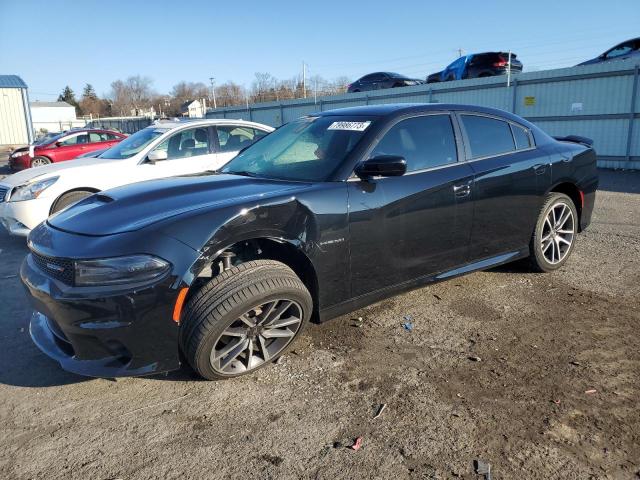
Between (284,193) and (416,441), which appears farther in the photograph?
(284,193)

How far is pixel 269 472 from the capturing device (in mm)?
2217

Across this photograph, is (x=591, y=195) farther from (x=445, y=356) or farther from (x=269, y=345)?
(x=269, y=345)

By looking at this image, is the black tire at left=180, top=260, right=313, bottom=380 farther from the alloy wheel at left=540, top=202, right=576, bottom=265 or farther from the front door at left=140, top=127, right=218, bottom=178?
the front door at left=140, top=127, right=218, bottom=178

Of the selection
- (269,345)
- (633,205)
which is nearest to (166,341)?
(269,345)

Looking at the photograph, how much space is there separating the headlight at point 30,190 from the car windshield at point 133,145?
977 millimetres

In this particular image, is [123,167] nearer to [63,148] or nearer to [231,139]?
[231,139]

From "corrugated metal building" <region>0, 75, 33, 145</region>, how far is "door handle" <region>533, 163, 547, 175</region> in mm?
33181

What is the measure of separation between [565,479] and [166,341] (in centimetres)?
203

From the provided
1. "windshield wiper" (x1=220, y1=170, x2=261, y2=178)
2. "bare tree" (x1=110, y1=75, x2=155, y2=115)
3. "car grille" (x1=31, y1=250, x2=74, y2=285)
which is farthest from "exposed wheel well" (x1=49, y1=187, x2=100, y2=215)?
"bare tree" (x1=110, y1=75, x2=155, y2=115)

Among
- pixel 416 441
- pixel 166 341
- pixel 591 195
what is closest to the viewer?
pixel 416 441

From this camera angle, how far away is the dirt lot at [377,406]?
2266mm

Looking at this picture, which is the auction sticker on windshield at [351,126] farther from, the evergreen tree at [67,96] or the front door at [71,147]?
the evergreen tree at [67,96]

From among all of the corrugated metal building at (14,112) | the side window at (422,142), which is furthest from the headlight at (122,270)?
the corrugated metal building at (14,112)

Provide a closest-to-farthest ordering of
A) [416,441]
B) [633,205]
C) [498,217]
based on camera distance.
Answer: [416,441] < [498,217] < [633,205]
